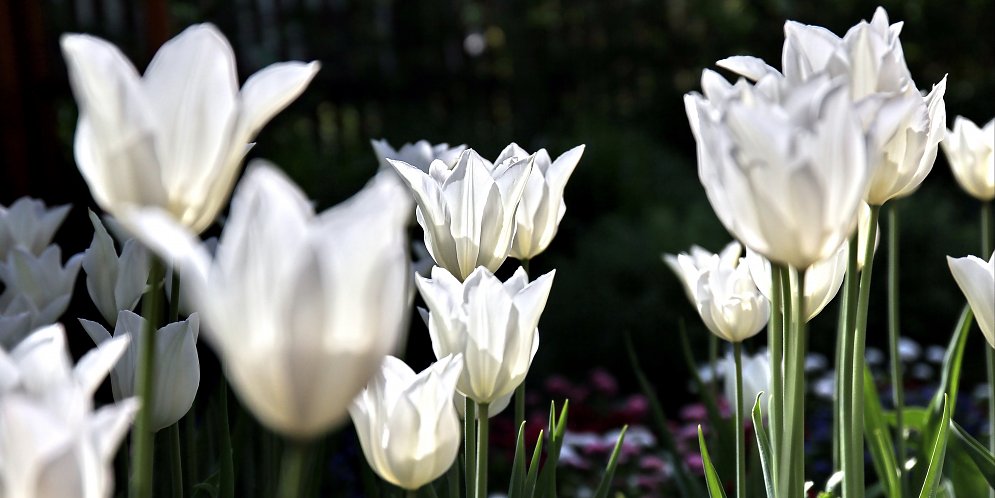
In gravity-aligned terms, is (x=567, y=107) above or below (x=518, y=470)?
below

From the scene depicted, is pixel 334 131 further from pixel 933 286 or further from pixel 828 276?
pixel 828 276

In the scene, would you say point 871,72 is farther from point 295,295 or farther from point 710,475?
point 295,295

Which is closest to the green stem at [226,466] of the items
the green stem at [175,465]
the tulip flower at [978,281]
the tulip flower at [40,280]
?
the green stem at [175,465]

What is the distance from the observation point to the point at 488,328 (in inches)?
36.1

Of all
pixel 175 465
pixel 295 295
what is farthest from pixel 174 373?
pixel 295 295

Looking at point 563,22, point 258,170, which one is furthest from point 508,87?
point 258,170

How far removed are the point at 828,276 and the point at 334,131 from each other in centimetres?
577

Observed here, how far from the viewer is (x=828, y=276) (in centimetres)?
105

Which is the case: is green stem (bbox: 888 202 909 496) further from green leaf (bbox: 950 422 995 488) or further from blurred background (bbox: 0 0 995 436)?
blurred background (bbox: 0 0 995 436)

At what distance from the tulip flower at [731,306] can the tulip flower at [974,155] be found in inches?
15.5

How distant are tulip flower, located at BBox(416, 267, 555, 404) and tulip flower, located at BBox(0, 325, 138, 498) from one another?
0.37 metres

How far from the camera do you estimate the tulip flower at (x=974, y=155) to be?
1.42 metres

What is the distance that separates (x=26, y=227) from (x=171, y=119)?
919 millimetres

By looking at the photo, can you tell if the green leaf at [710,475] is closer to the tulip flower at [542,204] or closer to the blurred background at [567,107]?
the tulip flower at [542,204]
